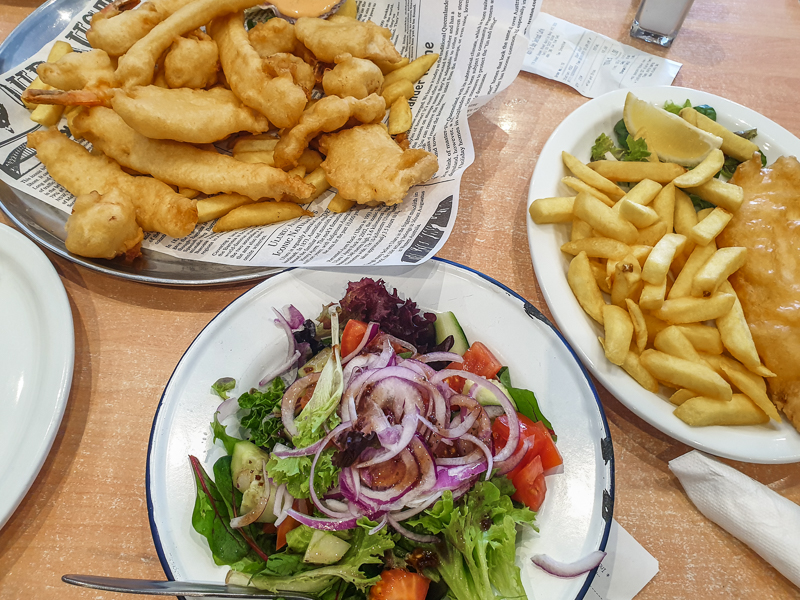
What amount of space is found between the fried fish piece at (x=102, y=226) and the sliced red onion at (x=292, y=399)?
643mm

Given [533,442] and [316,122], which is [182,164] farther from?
[533,442]

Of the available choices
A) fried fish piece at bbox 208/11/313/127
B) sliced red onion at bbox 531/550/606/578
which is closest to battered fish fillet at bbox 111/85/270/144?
fried fish piece at bbox 208/11/313/127

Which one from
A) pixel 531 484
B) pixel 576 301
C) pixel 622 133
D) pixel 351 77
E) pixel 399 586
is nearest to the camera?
pixel 399 586

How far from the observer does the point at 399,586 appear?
96 cm

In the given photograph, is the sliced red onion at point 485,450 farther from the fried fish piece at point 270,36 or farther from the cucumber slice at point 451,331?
the fried fish piece at point 270,36

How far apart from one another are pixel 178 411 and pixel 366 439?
0.44m

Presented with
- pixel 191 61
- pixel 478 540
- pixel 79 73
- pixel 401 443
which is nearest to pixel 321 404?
pixel 401 443

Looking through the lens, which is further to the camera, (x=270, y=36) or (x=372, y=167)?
(x=270, y=36)

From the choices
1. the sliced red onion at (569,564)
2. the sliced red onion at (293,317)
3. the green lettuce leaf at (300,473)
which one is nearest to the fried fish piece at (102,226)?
the sliced red onion at (293,317)

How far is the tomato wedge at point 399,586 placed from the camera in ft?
3.12

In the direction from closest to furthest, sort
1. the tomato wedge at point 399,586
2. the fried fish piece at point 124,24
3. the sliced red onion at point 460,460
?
the tomato wedge at point 399,586 < the sliced red onion at point 460,460 < the fried fish piece at point 124,24

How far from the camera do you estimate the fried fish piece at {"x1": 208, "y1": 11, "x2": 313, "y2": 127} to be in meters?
1.47

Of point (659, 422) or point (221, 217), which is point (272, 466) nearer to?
point (221, 217)

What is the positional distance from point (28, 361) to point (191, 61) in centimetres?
97
